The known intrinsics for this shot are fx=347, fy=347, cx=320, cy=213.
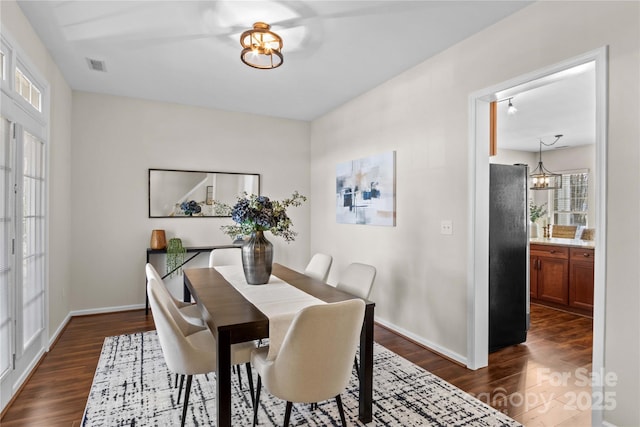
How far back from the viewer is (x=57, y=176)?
138 inches

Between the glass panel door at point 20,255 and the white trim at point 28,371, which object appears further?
the white trim at point 28,371

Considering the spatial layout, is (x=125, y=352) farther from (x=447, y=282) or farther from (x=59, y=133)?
(x=447, y=282)

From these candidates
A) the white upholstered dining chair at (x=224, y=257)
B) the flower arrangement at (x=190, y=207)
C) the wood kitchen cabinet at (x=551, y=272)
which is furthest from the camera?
the flower arrangement at (x=190, y=207)

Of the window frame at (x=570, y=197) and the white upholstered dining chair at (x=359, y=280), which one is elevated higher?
the window frame at (x=570, y=197)

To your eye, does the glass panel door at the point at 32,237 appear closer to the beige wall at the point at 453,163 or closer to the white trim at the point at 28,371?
the white trim at the point at 28,371

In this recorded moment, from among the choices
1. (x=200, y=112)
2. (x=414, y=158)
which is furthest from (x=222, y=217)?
(x=414, y=158)

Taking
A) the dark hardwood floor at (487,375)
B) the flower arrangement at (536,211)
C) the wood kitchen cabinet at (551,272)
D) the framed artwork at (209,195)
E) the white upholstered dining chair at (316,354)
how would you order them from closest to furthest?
the white upholstered dining chair at (316,354) → the dark hardwood floor at (487,375) → the wood kitchen cabinet at (551,272) → the framed artwork at (209,195) → the flower arrangement at (536,211)

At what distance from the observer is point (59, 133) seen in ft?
11.7

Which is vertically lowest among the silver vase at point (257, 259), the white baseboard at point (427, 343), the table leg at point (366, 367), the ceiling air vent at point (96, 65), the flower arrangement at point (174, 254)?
the white baseboard at point (427, 343)

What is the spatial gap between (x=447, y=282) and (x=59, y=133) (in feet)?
13.4

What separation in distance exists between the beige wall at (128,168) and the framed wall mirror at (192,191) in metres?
0.09

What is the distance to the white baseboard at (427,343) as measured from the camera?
2.96 meters

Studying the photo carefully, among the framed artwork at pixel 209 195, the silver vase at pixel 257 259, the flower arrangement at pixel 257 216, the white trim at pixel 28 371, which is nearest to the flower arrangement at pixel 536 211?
the framed artwork at pixel 209 195

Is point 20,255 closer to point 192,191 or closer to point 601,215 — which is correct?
point 192,191
